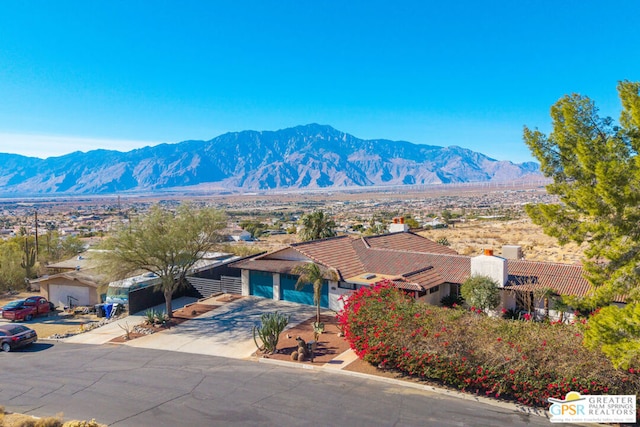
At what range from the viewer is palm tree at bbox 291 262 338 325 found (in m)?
23.1

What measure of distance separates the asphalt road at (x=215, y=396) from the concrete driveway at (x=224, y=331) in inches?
61.3

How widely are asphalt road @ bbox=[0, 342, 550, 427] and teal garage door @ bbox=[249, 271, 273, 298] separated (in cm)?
1119

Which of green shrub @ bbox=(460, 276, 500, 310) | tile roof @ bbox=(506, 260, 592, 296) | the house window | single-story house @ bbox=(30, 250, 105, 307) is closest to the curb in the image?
green shrub @ bbox=(460, 276, 500, 310)

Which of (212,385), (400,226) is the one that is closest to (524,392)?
(212,385)

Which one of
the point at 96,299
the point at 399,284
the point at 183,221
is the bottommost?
the point at 96,299

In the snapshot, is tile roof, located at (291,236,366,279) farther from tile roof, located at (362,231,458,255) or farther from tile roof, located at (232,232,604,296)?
tile roof, located at (362,231,458,255)

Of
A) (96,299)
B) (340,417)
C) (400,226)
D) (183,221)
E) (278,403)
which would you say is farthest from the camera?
(400,226)

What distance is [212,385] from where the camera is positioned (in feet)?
51.7

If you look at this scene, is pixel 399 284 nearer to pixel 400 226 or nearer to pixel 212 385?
pixel 212 385

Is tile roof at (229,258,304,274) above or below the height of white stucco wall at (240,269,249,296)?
above

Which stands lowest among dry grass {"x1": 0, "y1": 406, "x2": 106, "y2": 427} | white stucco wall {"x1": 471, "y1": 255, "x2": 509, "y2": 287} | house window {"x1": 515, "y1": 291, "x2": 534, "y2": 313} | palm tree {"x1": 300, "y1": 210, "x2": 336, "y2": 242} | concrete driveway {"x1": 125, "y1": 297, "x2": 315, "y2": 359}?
concrete driveway {"x1": 125, "y1": 297, "x2": 315, "y2": 359}

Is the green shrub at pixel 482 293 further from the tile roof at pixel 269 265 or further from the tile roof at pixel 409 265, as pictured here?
the tile roof at pixel 269 265

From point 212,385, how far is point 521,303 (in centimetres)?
1582

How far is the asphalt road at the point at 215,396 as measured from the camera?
42.4 ft
